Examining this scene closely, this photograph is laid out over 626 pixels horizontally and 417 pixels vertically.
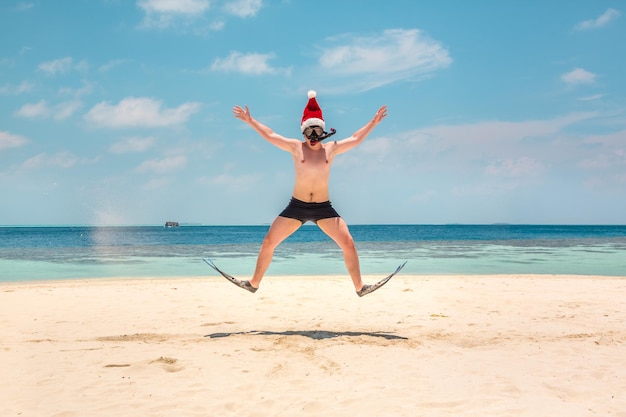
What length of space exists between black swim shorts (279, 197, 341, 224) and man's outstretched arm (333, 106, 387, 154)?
76cm

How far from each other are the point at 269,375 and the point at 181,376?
0.83m

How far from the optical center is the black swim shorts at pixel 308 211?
6605mm

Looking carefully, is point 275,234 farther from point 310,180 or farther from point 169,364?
point 169,364

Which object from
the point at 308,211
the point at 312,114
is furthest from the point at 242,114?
the point at 308,211

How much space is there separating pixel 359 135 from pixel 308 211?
1.24 metres

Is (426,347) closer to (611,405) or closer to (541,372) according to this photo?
(541,372)

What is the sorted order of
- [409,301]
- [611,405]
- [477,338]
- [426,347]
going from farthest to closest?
1. [409,301]
2. [477,338]
3. [426,347]
4. [611,405]

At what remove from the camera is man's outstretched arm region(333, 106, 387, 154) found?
6766 millimetres

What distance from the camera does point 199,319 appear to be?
8000 millimetres

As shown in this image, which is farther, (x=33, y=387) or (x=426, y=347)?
(x=426, y=347)

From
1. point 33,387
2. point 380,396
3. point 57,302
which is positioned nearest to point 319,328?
point 380,396

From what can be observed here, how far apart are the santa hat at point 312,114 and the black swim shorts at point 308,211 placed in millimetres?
1006

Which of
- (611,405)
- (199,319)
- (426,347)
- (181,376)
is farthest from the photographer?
(199,319)

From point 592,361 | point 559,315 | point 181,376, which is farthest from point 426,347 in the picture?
point 559,315
